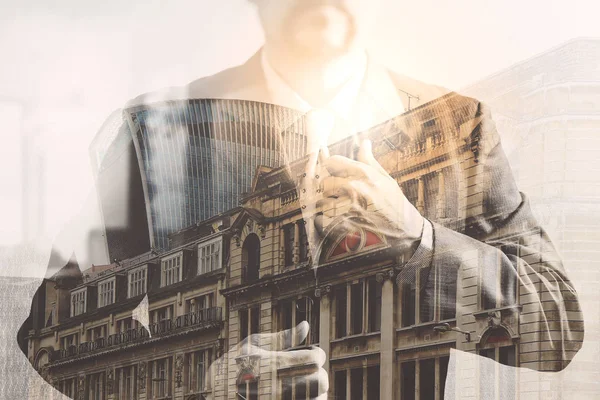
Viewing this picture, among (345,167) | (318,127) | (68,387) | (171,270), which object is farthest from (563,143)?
(68,387)

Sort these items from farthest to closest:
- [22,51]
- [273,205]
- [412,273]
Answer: [22,51] → [273,205] → [412,273]

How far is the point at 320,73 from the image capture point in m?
5.34

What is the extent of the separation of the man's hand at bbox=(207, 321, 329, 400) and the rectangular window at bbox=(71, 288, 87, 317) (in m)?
0.79

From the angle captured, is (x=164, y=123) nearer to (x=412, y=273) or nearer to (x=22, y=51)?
(x=22, y=51)

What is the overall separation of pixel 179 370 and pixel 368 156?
1284mm

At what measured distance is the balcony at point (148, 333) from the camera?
17.3 feet

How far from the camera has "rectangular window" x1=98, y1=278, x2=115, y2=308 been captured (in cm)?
554

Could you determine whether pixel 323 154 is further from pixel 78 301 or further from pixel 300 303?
pixel 78 301

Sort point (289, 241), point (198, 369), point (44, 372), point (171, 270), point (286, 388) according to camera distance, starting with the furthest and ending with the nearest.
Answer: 1. point (44, 372)
2. point (171, 270)
3. point (198, 369)
4. point (289, 241)
5. point (286, 388)

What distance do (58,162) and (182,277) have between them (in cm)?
92

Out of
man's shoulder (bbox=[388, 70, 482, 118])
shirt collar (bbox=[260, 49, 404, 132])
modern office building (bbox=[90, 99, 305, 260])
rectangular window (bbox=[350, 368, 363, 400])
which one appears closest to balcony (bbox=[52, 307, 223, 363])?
modern office building (bbox=[90, 99, 305, 260])

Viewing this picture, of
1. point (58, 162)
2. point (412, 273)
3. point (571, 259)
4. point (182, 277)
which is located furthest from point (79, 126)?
point (571, 259)

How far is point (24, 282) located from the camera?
5.84 meters

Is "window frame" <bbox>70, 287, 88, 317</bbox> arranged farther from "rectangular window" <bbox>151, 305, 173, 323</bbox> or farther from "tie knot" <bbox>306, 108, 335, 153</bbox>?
"tie knot" <bbox>306, 108, 335, 153</bbox>
